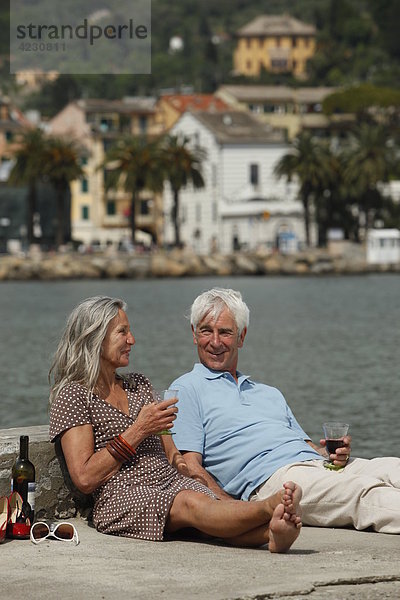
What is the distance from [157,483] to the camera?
7.45 metres

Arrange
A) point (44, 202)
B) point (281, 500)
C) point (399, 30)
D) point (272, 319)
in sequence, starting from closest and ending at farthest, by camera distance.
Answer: point (281, 500), point (272, 319), point (44, 202), point (399, 30)

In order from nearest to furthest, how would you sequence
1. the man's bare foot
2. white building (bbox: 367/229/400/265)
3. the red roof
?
the man's bare foot < white building (bbox: 367/229/400/265) < the red roof

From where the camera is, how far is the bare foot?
6.82m

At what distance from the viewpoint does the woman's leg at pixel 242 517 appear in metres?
6.80

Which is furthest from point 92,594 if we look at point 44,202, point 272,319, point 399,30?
point 399,30

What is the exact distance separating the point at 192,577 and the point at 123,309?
5.38ft

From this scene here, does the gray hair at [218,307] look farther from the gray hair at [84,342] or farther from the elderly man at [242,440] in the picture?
the gray hair at [84,342]

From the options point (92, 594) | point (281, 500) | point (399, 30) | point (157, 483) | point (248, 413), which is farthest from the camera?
point (399, 30)

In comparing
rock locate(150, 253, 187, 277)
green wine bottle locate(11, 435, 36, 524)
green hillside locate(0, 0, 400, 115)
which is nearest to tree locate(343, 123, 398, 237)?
rock locate(150, 253, 187, 277)

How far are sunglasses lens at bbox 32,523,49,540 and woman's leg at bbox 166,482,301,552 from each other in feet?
2.04

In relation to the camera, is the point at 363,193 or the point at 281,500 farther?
the point at 363,193

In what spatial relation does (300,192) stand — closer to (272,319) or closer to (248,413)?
(272,319)

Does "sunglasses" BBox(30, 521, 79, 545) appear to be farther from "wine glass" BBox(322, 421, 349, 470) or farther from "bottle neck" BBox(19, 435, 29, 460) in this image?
"wine glass" BBox(322, 421, 349, 470)

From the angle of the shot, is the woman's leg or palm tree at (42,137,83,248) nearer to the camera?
the woman's leg
